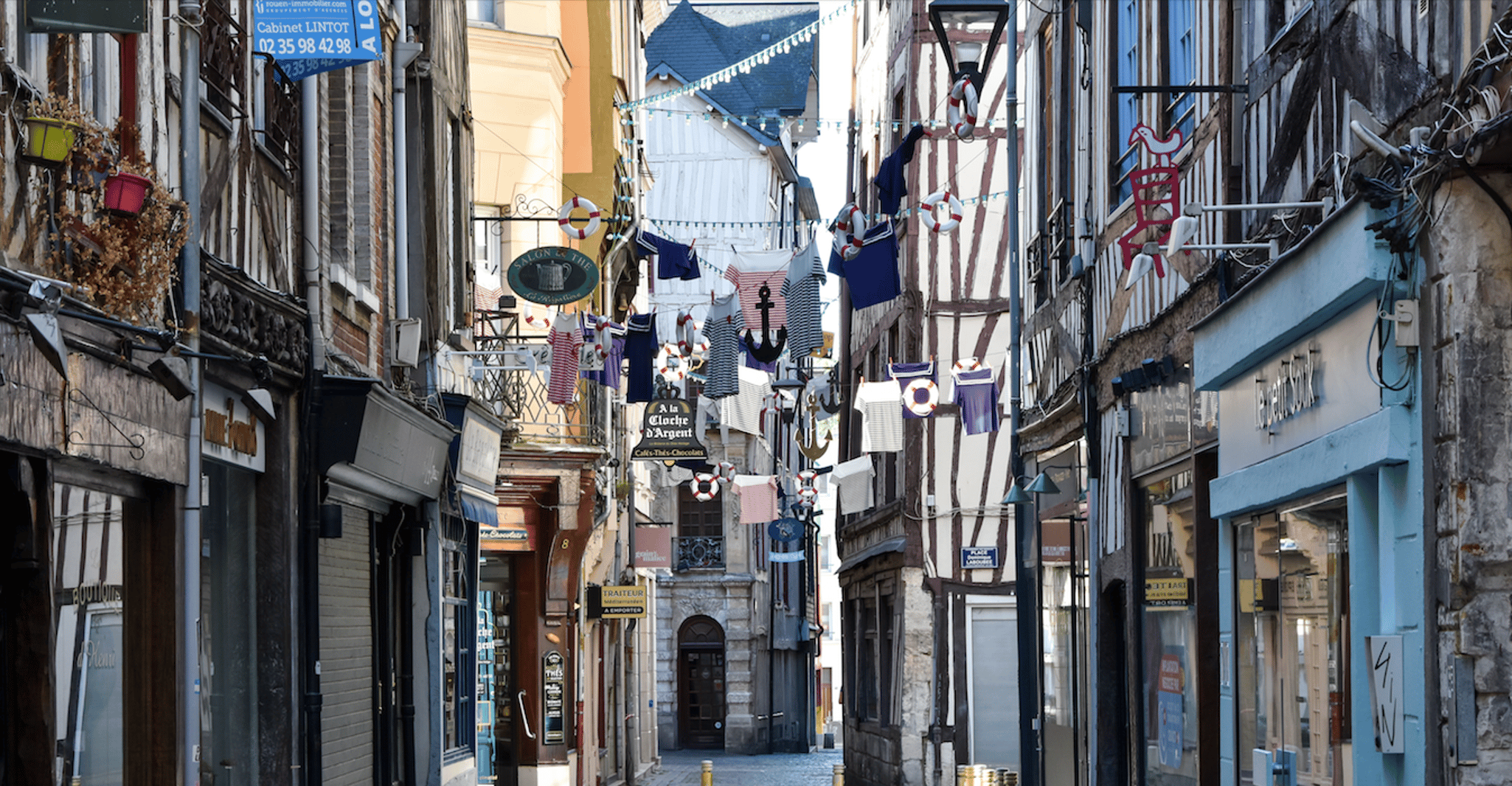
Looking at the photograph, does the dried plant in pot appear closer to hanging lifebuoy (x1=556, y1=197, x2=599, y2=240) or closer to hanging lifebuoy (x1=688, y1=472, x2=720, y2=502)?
hanging lifebuoy (x1=556, y1=197, x2=599, y2=240)

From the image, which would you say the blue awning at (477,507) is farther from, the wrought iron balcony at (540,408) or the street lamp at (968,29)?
the street lamp at (968,29)

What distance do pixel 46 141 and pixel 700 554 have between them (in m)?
35.4

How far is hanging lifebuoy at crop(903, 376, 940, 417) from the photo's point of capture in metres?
20.7

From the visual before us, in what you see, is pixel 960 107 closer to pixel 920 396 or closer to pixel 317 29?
pixel 317 29

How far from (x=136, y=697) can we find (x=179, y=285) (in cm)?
171

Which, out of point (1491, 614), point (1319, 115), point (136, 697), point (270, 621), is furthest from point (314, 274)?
point (1491, 614)

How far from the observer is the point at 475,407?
45.1 feet

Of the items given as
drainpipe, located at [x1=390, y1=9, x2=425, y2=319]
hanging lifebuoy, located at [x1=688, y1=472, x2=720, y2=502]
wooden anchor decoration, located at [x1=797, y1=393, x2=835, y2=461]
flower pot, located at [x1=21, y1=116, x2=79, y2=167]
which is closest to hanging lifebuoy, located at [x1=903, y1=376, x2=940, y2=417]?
wooden anchor decoration, located at [x1=797, y1=393, x2=835, y2=461]

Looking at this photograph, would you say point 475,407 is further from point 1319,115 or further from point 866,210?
point 866,210

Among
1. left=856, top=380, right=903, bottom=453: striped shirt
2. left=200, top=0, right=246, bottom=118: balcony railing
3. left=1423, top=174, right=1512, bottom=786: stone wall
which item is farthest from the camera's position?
left=856, top=380, right=903, bottom=453: striped shirt

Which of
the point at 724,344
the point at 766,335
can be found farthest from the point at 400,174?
the point at 724,344

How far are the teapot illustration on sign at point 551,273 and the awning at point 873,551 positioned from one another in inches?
393

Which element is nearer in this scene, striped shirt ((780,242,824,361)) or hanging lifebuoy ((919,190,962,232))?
hanging lifebuoy ((919,190,962,232))

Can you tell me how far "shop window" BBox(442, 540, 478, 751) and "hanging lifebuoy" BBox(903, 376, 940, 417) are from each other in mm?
6817
